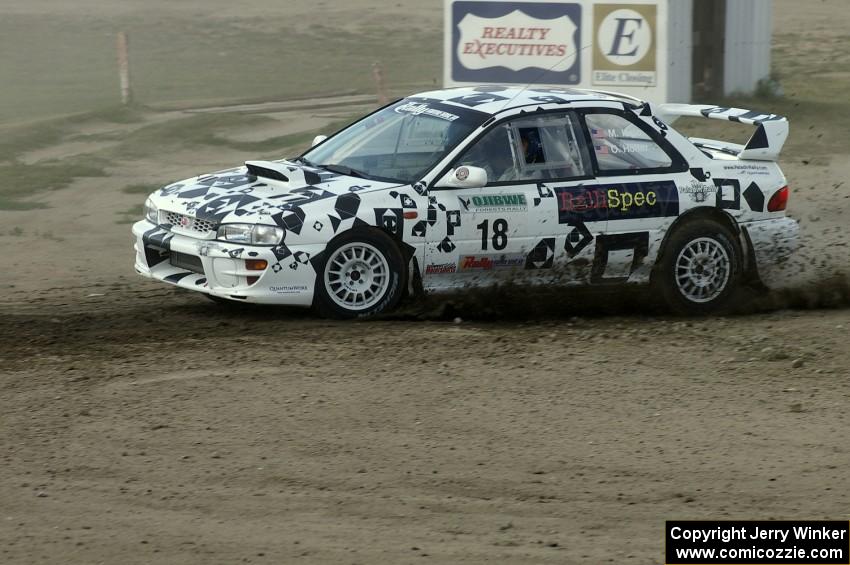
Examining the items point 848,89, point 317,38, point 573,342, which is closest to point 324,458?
point 573,342

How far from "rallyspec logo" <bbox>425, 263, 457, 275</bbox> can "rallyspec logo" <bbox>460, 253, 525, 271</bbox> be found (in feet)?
0.22

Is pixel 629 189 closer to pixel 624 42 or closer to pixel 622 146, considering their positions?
pixel 622 146

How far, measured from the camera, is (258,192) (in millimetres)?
9070

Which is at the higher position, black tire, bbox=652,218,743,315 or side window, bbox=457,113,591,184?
side window, bbox=457,113,591,184

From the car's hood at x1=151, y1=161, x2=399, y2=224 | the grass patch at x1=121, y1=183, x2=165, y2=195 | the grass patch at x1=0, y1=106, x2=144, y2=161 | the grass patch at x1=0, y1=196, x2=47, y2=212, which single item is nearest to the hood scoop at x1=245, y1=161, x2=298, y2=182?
the car's hood at x1=151, y1=161, x2=399, y2=224

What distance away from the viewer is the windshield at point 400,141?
→ 30.5 feet

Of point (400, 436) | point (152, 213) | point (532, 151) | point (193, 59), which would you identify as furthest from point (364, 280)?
point (193, 59)

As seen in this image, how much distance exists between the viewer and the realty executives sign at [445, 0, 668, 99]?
1789cm

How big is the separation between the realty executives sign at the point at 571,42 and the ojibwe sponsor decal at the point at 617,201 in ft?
27.9

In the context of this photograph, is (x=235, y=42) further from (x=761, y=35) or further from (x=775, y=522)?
(x=775, y=522)

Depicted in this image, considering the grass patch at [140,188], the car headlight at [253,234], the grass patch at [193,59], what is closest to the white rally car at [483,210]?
the car headlight at [253,234]

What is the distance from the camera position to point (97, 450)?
6.32 m

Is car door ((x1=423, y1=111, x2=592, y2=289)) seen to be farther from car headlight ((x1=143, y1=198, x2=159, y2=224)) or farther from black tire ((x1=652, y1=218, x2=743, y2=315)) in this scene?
car headlight ((x1=143, y1=198, x2=159, y2=224))

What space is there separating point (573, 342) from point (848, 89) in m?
15.1
